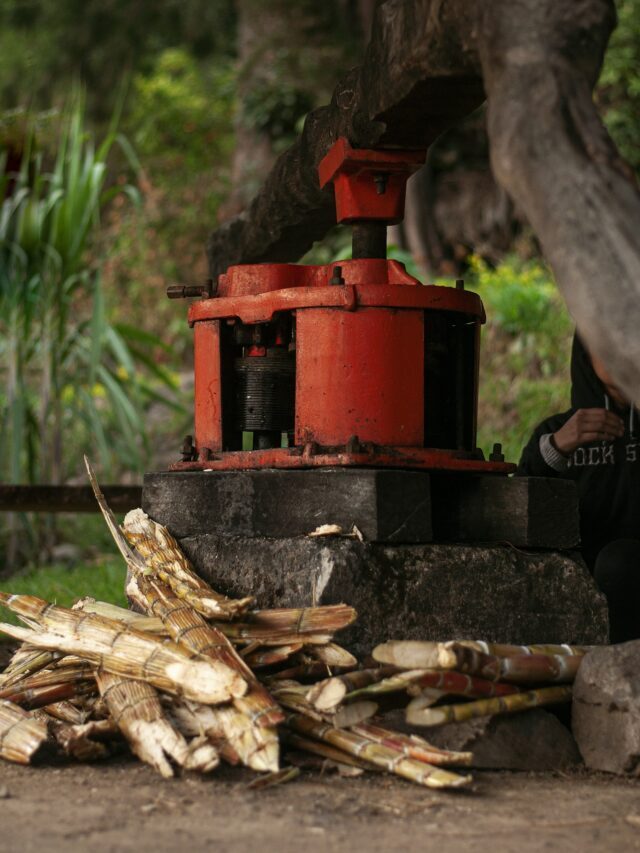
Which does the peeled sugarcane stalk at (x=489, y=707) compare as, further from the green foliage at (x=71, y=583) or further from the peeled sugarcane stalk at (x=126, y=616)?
the green foliage at (x=71, y=583)

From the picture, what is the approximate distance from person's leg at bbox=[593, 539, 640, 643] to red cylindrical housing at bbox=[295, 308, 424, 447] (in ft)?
2.61

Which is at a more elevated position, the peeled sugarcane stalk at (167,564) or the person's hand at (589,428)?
the person's hand at (589,428)

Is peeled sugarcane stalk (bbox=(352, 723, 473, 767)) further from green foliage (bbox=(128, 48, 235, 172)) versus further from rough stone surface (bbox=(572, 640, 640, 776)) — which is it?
green foliage (bbox=(128, 48, 235, 172))

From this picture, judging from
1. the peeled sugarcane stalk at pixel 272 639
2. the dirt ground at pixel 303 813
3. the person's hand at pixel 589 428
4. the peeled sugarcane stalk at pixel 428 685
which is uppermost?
the person's hand at pixel 589 428

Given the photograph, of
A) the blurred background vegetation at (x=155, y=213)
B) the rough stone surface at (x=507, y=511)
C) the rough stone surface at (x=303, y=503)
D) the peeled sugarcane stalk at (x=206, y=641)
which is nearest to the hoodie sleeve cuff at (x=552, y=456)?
the rough stone surface at (x=507, y=511)

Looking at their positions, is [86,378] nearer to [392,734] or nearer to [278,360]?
[278,360]

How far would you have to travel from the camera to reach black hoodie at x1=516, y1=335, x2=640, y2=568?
3604 millimetres

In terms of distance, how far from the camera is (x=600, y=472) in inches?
143

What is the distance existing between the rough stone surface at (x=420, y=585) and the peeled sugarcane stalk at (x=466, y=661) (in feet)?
0.90

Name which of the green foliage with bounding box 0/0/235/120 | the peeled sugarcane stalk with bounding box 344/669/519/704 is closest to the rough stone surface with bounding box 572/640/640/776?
the peeled sugarcane stalk with bounding box 344/669/519/704

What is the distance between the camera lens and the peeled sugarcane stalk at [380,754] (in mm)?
2326

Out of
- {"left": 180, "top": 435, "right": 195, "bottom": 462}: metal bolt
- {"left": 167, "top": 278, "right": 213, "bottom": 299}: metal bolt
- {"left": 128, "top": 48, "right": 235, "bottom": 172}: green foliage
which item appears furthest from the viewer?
{"left": 128, "top": 48, "right": 235, "bottom": 172}: green foliage

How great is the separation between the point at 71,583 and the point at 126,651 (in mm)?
2887

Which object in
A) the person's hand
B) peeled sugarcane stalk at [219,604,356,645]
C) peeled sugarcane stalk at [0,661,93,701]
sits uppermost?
the person's hand
